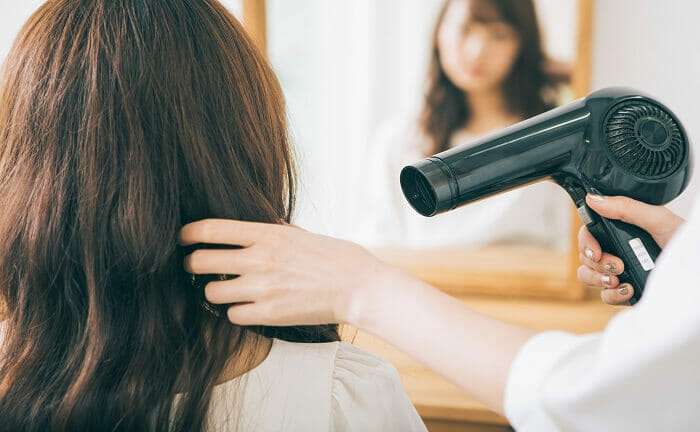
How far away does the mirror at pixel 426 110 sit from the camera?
1247 millimetres

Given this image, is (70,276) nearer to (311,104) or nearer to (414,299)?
(414,299)

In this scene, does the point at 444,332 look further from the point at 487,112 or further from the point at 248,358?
the point at 487,112

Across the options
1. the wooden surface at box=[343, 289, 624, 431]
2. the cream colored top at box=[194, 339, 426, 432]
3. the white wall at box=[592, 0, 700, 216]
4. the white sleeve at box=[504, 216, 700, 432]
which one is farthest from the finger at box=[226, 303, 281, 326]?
the white wall at box=[592, 0, 700, 216]

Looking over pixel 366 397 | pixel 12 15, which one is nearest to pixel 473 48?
pixel 366 397

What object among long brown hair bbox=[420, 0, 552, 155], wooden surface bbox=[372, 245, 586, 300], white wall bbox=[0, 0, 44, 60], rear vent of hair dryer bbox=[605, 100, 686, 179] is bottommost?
wooden surface bbox=[372, 245, 586, 300]

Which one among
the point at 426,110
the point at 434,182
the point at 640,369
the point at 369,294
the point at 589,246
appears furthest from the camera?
the point at 426,110

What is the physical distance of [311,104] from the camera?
140cm

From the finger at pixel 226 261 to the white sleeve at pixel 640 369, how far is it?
0.25 metres

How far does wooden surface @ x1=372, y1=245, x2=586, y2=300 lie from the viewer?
1316 mm

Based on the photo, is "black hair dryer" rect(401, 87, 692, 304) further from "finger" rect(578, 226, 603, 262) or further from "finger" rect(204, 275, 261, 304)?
"finger" rect(204, 275, 261, 304)

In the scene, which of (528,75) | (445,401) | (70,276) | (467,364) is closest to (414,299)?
(467,364)

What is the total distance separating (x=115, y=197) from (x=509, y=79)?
33.2 inches

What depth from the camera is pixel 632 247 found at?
721 mm

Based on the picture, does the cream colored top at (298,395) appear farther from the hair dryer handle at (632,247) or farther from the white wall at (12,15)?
the white wall at (12,15)
